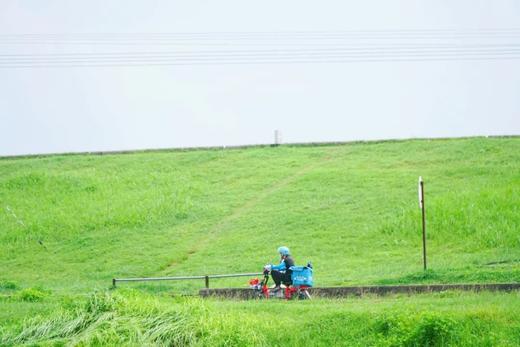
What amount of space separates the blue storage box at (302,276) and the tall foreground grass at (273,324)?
287 cm

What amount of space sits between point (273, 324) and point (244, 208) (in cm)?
2385

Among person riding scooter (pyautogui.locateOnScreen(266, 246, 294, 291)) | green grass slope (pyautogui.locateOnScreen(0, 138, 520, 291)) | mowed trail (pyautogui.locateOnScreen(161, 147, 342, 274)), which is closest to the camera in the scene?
person riding scooter (pyautogui.locateOnScreen(266, 246, 294, 291))

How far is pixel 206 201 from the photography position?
146 feet

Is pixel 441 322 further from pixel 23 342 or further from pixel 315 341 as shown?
pixel 23 342

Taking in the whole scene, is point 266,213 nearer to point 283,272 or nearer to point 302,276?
point 283,272

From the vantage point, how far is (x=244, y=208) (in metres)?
43.0

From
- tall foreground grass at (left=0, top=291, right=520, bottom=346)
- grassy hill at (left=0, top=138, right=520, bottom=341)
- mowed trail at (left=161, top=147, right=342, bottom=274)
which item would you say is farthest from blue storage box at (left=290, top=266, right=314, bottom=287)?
mowed trail at (left=161, top=147, right=342, bottom=274)

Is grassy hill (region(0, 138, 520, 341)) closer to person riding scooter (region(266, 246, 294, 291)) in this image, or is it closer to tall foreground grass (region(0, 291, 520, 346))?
tall foreground grass (region(0, 291, 520, 346))

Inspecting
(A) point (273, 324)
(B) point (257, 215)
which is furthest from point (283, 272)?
(B) point (257, 215)

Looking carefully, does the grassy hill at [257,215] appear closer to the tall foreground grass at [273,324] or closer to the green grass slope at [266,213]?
the green grass slope at [266,213]

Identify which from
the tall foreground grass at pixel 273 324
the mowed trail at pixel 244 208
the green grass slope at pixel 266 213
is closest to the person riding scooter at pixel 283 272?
the tall foreground grass at pixel 273 324

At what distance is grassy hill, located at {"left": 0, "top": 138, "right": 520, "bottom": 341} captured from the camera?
3134cm

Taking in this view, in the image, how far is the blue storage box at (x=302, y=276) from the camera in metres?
23.8

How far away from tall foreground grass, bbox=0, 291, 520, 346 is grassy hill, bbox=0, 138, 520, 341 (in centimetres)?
247
